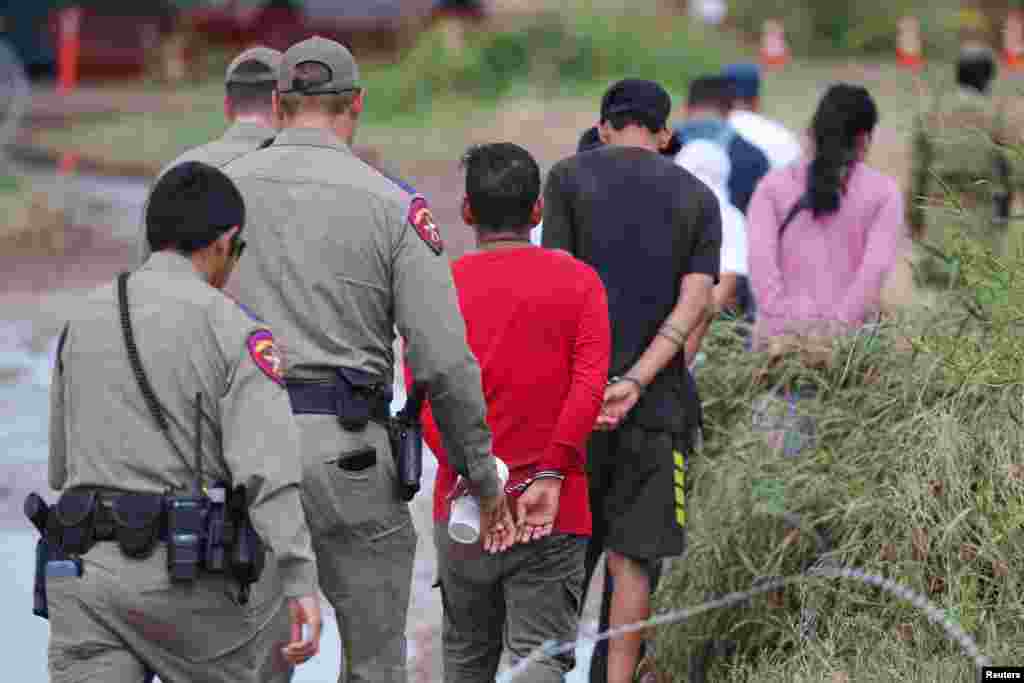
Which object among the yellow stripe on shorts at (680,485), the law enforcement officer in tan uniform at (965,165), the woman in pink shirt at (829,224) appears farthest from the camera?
the woman in pink shirt at (829,224)

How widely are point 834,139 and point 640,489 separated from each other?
1.61 m

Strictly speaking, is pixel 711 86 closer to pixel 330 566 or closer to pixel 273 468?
pixel 330 566

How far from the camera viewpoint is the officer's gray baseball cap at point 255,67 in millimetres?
5801

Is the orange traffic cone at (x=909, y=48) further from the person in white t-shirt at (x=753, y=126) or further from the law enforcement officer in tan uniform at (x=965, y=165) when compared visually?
the person in white t-shirt at (x=753, y=126)

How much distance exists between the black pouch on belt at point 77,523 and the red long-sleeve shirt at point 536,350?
107 cm

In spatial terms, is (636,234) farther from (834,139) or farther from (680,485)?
(834,139)

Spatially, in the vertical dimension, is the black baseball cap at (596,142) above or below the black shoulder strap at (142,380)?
above

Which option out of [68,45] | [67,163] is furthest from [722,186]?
[68,45]

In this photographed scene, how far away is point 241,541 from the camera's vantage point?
3613 mm

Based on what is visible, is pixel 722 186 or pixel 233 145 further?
pixel 722 186

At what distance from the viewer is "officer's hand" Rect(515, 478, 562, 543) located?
444 cm

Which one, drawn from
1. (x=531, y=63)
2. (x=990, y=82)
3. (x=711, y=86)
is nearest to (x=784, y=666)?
(x=711, y=86)

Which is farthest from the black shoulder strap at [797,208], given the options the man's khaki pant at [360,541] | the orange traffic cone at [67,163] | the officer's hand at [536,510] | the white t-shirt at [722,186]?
the orange traffic cone at [67,163]

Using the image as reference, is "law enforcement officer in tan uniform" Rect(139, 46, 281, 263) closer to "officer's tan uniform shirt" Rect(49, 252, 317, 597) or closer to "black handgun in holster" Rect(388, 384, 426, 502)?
"black handgun in holster" Rect(388, 384, 426, 502)
